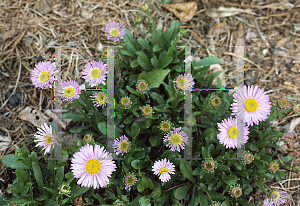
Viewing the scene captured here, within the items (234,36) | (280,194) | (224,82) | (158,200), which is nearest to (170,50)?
(224,82)

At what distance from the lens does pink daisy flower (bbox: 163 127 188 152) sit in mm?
2961

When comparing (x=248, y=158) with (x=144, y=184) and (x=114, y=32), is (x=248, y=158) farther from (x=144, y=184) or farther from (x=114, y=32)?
(x=114, y=32)

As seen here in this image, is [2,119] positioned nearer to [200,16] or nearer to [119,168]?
[119,168]

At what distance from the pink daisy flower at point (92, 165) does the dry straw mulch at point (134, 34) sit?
118 cm

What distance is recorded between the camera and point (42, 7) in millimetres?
4148

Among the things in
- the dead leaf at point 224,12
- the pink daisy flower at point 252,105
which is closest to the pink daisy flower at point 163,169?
the pink daisy flower at point 252,105

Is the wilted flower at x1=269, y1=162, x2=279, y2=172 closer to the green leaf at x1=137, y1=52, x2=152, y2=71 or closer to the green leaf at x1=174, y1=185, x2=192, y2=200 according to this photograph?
the green leaf at x1=174, y1=185, x2=192, y2=200

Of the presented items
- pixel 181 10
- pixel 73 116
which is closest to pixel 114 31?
pixel 73 116

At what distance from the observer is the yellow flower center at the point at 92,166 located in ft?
8.68

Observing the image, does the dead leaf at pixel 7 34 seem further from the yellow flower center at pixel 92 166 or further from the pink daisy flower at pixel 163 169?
the pink daisy flower at pixel 163 169

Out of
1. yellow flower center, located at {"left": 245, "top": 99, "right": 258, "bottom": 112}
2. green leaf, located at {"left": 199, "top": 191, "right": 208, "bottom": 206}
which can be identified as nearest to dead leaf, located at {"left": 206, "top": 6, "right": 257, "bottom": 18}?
yellow flower center, located at {"left": 245, "top": 99, "right": 258, "bottom": 112}

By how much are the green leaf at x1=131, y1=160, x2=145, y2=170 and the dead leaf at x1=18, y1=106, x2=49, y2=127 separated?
4.63 feet

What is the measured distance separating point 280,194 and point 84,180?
2.35 metres

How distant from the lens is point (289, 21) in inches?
Result: 175
